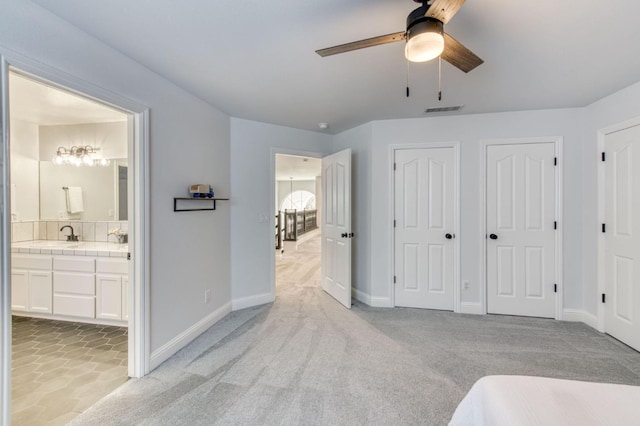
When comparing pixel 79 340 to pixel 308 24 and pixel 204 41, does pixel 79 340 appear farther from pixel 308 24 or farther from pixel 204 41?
pixel 308 24

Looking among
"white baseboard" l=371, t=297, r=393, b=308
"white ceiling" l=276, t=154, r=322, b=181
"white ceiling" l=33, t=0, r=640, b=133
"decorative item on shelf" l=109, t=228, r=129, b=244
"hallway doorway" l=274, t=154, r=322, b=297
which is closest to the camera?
"white ceiling" l=33, t=0, r=640, b=133

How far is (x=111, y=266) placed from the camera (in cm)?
276

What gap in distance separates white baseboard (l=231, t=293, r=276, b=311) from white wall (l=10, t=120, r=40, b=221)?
9.03ft

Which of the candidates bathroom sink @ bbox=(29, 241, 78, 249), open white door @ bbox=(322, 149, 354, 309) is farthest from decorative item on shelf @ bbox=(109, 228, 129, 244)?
open white door @ bbox=(322, 149, 354, 309)

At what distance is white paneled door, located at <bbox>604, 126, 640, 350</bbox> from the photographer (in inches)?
96.0

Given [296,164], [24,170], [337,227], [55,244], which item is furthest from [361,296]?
[296,164]

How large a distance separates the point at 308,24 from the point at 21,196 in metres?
4.06

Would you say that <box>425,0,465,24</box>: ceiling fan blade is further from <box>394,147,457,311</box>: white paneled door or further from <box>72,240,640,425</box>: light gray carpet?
<box>394,147,457,311</box>: white paneled door

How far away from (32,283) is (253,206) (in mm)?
2503

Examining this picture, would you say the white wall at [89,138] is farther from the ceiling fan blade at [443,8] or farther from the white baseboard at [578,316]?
the white baseboard at [578,316]

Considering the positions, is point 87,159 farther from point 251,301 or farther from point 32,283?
point 251,301

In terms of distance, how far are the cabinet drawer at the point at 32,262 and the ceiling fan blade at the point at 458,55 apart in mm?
4082

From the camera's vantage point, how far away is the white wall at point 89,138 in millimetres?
3303

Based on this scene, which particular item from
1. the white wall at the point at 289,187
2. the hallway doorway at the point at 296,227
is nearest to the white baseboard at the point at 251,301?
the hallway doorway at the point at 296,227
